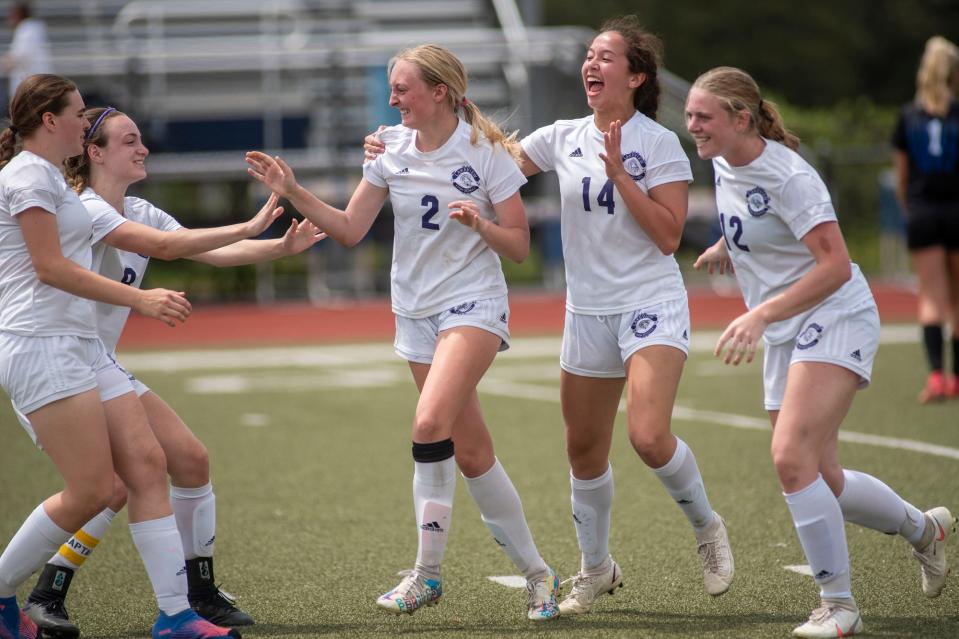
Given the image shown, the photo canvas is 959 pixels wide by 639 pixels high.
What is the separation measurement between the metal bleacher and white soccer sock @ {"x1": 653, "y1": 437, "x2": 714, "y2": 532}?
15.0m

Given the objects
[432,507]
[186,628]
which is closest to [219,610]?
[186,628]

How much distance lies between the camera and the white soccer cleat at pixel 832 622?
14.4ft

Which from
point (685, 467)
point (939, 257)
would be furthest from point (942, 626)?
point (939, 257)

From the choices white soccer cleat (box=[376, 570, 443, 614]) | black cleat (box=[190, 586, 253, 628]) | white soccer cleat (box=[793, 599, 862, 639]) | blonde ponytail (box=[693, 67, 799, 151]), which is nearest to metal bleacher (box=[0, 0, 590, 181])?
black cleat (box=[190, 586, 253, 628])

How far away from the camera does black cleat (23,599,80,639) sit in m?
4.85

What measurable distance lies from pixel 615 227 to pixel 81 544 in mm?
2299

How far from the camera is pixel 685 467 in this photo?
498cm

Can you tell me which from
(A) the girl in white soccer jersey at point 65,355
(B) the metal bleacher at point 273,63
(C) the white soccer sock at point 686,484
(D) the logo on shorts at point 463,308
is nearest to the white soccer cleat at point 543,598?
(C) the white soccer sock at point 686,484

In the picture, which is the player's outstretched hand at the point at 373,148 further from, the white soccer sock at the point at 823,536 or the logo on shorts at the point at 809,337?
the white soccer sock at the point at 823,536

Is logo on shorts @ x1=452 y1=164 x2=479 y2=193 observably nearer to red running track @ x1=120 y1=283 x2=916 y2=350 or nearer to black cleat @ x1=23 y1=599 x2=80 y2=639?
black cleat @ x1=23 y1=599 x2=80 y2=639

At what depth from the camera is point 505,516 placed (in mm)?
4984

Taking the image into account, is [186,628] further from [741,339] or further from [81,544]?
[741,339]

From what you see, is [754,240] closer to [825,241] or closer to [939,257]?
[825,241]

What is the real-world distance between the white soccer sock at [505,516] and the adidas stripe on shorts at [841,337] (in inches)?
44.0
